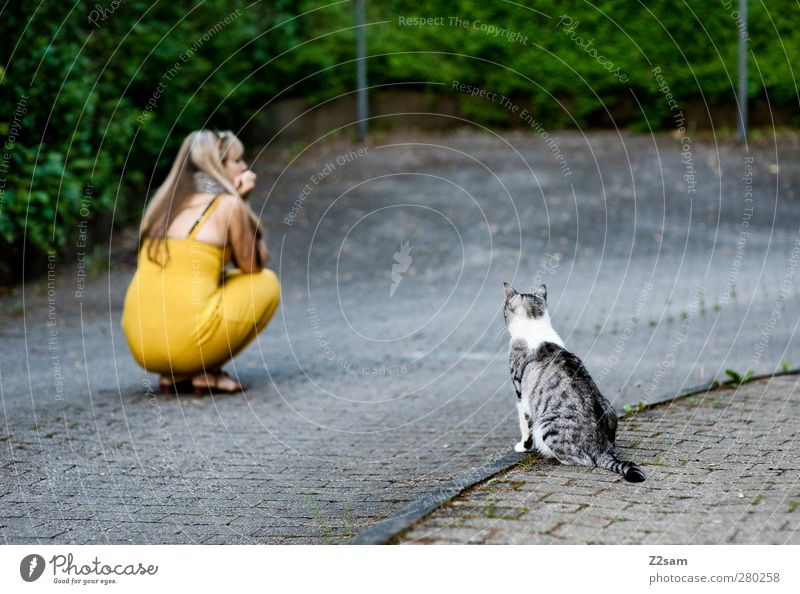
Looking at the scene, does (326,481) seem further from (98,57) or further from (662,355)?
(98,57)

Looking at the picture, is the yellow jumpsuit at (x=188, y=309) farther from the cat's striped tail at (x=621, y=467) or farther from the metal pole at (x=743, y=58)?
the metal pole at (x=743, y=58)

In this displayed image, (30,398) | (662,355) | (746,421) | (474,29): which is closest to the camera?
(746,421)

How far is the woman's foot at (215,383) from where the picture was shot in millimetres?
8367

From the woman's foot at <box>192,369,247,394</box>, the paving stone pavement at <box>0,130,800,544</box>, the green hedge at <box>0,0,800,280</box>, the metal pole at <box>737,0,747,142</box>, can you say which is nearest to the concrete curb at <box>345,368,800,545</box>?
the paving stone pavement at <box>0,130,800,544</box>

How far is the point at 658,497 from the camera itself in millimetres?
5012

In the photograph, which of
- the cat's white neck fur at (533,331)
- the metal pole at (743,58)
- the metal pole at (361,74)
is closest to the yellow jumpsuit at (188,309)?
the cat's white neck fur at (533,331)

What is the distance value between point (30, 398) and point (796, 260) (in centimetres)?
875

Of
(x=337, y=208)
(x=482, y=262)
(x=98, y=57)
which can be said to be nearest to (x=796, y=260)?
(x=482, y=262)

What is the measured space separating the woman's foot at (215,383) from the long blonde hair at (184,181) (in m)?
0.93

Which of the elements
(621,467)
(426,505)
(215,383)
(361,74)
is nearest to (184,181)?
(215,383)

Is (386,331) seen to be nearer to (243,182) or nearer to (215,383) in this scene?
(215,383)

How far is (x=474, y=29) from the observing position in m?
20.2

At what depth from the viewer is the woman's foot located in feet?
27.5

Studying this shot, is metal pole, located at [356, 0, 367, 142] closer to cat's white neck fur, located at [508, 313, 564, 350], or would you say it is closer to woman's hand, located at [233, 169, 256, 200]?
woman's hand, located at [233, 169, 256, 200]
